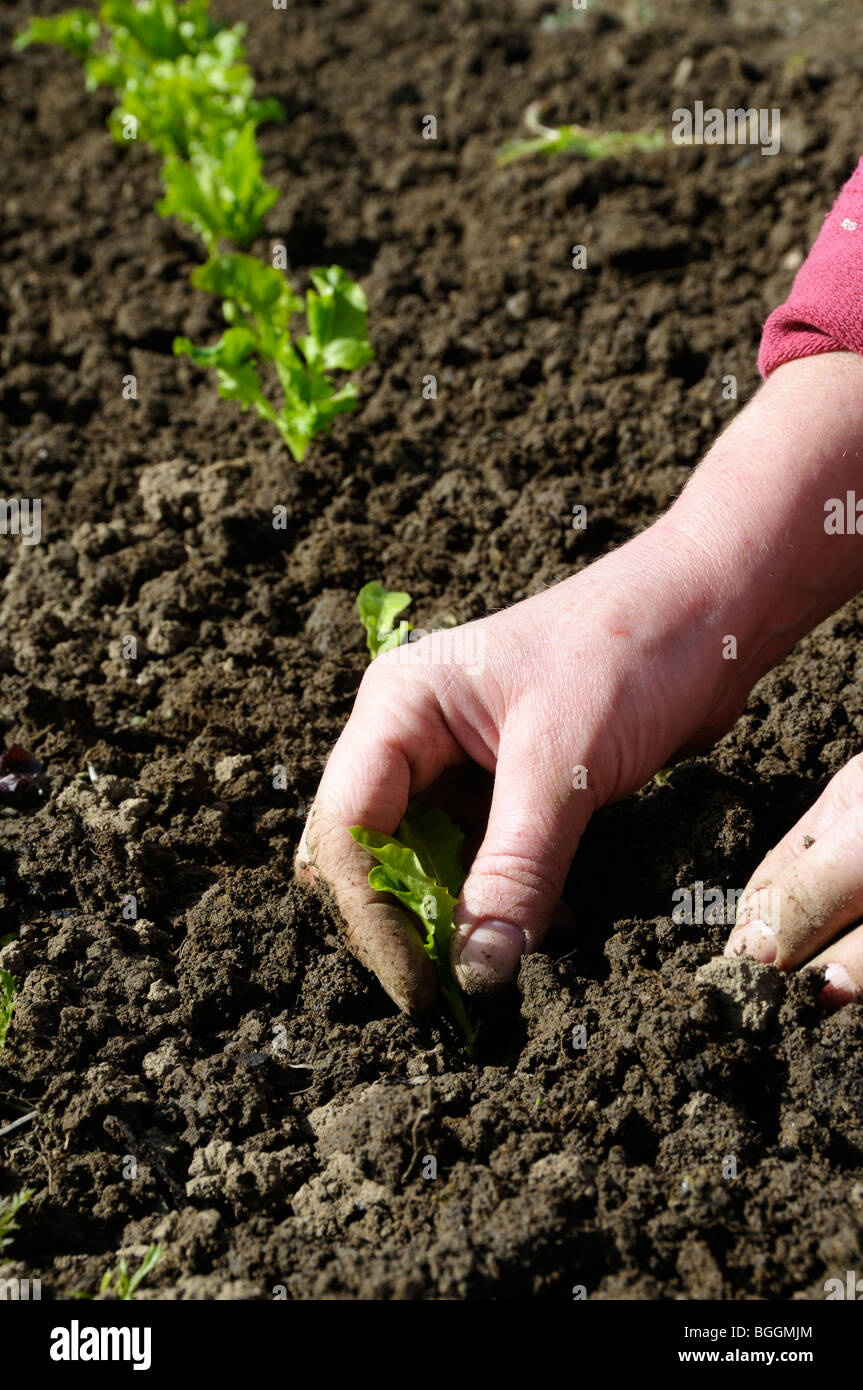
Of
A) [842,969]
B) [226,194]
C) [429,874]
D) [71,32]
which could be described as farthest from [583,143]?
[842,969]

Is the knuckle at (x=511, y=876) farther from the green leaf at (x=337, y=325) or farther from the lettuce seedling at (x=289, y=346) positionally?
the green leaf at (x=337, y=325)

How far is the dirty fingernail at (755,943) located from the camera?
89.8 inches

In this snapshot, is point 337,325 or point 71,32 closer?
point 337,325

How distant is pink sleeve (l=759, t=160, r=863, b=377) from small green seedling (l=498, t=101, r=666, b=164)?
268cm

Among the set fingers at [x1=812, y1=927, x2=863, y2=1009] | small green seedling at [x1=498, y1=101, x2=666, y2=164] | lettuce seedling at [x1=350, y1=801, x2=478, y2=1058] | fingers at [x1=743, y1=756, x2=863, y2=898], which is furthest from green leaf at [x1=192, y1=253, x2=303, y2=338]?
fingers at [x1=812, y1=927, x2=863, y2=1009]

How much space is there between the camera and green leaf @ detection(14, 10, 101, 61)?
5.94 meters

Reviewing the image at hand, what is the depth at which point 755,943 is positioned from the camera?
7.54 feet

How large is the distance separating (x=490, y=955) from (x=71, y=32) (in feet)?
18.3

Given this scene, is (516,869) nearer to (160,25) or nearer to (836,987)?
(836,987)

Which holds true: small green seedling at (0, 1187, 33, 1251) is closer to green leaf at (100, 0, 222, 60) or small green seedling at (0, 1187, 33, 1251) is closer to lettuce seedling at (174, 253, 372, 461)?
lettuce seedling at (174, 253, 372, 461)

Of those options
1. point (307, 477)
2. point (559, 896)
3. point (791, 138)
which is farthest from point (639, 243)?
point (559, 896)

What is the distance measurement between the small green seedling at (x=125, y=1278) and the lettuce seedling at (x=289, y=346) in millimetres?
2540
